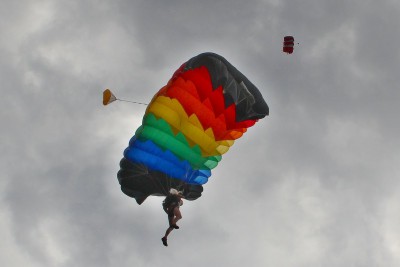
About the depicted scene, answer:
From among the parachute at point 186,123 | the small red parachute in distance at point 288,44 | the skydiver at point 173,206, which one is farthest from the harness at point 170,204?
the small red parachute in distance at point 288,44

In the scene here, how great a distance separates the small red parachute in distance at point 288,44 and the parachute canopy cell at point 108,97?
10898mm

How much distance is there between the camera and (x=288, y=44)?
39469mm

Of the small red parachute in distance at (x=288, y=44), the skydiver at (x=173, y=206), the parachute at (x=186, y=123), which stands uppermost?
the small red parachute in distance at (x=288, y=44)

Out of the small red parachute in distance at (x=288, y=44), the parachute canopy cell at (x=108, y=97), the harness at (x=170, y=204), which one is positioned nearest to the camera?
the harness at (x=170, y=204)

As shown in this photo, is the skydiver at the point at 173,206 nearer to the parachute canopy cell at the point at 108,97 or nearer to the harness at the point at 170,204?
the harness at the point at 170,204

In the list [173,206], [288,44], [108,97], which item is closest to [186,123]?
[108,97]

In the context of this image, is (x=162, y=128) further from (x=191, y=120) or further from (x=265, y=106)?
(x=265, y=106)

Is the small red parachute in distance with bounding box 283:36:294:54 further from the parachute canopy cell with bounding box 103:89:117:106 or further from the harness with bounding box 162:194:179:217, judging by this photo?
the harness with bounding box 162:194:179:217

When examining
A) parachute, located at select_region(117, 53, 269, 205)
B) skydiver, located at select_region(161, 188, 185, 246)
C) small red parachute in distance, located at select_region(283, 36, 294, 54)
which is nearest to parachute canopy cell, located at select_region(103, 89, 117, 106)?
parachute, located at select_region(117, 53, 269, 205)

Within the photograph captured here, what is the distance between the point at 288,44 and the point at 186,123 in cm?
972

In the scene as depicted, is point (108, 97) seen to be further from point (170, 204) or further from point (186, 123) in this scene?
point (170, 204)

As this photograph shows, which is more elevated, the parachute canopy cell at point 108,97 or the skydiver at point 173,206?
the parachute canopy cell at point 108,97

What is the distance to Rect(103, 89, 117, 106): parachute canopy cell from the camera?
31223mm

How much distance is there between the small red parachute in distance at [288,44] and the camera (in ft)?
128
